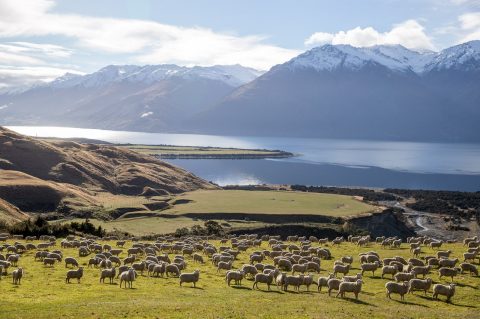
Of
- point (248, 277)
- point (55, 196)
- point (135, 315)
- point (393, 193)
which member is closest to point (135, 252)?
point (248, 277)

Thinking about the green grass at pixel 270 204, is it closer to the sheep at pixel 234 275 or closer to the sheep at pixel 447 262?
the sheep at pixel 447 262

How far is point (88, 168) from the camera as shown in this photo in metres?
139

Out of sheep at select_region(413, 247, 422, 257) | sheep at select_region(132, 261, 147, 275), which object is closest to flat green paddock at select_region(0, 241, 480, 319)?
sheep at select_region(132, 261, 147, 275)

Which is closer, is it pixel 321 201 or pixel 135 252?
pixel 135 252

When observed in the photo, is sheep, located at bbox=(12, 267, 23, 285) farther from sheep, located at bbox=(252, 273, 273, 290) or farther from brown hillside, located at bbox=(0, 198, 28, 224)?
brown hillside, located at bbox=(0, 198, 28, 224)

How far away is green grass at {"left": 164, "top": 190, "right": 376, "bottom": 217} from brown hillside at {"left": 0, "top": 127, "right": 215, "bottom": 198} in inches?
650

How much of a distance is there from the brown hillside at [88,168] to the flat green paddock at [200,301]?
96591 mm

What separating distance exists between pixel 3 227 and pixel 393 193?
124 meters

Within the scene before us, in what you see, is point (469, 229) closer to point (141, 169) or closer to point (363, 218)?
point (363, 218)

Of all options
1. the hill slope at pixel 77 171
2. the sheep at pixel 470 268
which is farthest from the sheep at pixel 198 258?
the hill slope at pixel 77 171

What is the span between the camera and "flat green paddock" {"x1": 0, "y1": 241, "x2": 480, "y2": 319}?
2547 cm

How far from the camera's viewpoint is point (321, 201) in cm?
12212

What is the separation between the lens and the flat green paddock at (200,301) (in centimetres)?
2547

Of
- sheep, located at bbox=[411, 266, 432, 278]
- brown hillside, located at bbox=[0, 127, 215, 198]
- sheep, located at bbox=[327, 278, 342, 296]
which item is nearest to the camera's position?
sheep, located at bbox=[327, 278, 342, 296]
